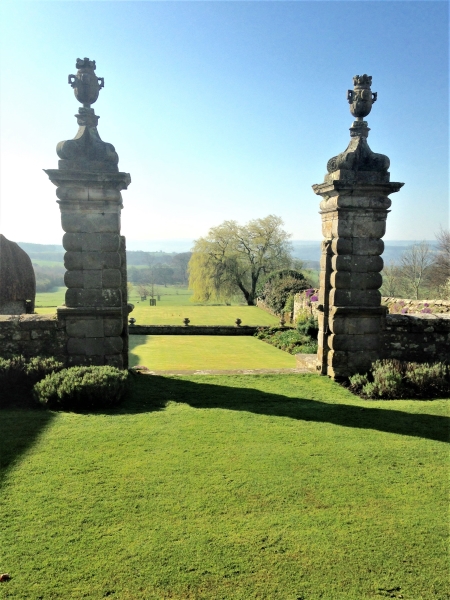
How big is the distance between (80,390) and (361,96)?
7.48 meters

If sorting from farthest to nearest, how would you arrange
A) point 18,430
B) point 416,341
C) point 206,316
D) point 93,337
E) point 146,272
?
point 146,272, point 206,316, point 416,341, point 93,337, point 18,430

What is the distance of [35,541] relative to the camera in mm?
3736

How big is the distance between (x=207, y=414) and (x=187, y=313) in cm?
1971

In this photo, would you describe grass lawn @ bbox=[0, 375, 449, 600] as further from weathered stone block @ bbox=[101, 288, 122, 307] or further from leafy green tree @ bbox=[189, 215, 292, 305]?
leafy green tree @ bbox=[189, 215, 292, 305]

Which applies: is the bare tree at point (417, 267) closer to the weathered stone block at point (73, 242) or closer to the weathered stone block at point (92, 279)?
the weathered stone block at point (92, 279)

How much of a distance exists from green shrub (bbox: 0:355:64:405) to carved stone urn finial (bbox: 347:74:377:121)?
7.48 meters

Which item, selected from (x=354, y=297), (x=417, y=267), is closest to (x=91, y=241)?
(x=354, y=297)

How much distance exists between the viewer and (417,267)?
1558 inches

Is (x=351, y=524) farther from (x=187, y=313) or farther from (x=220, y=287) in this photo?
(x=220, y=287)

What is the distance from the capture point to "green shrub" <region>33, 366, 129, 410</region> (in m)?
6.98

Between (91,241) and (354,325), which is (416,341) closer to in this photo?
(354,325)

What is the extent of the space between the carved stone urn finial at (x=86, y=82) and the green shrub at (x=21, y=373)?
4857mm

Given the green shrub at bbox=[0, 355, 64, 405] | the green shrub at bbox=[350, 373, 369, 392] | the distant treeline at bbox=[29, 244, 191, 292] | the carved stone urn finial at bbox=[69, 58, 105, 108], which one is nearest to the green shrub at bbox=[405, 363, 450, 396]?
the green shrub at bbox=[350, 373, 369, 392]

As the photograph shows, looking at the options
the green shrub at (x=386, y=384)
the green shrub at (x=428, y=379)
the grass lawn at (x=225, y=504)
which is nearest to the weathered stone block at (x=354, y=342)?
the green shrub at (x=386, y=384)
